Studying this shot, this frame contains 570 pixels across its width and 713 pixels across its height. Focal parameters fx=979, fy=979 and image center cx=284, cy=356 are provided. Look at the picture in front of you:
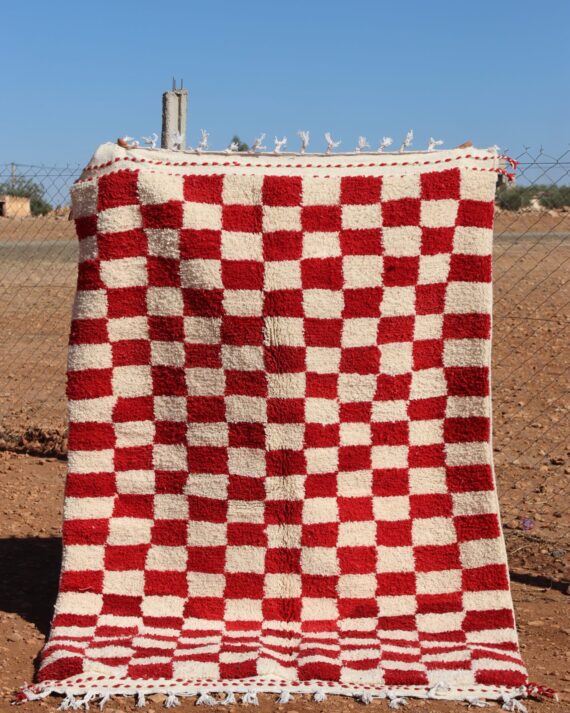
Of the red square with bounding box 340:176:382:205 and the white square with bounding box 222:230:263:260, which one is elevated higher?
the red square with bounding box 340:176:382:205

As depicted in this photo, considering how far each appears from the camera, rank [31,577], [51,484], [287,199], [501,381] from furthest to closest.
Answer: [501,381] < [51,484] < [31,577] < [287,199]

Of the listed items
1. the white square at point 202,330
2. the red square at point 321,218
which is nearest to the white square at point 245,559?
the white square at point 202,330

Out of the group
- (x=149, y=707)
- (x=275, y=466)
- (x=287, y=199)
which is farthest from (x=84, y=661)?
(x=287, y=199)

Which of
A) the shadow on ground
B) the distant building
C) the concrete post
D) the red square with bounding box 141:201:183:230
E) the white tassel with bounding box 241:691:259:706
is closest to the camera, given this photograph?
the white tassel with bounding box 241:691:259:706

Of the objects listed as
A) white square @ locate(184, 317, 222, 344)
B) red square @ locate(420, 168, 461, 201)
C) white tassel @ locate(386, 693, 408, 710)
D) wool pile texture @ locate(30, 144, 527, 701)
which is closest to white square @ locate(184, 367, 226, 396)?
A: wool pile texture @ locate(30, 144, 527, 701)

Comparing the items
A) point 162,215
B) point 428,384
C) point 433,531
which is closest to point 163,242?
point 162,215

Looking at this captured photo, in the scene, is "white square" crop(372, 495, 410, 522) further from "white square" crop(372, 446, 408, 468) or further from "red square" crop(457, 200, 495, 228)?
"red square" crop(457, 200, 495, 228)

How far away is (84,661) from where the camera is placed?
337 centimetres

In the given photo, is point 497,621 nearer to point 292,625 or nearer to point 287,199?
point 292,625

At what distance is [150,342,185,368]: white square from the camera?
12.0 feet

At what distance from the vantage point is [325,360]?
3.64 metres

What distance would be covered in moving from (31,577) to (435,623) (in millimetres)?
1812

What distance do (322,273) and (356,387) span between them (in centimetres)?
44

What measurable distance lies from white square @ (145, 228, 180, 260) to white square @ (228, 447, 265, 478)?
2.50ft
